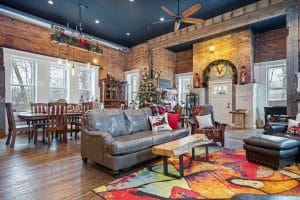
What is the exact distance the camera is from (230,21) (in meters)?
7.08

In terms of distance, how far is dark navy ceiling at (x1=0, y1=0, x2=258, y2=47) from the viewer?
5.82m

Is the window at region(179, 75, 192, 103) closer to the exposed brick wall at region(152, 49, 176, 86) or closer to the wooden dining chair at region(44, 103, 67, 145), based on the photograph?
the exposed brick wall at region(152, 49, 176, 86)

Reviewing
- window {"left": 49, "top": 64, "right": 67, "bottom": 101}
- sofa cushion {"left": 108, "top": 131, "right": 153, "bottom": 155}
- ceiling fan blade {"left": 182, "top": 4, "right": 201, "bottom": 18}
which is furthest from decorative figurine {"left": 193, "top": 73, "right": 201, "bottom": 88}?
sofa cushion {"left": 108, "top": 131, "right": 153, "bottom": 155}

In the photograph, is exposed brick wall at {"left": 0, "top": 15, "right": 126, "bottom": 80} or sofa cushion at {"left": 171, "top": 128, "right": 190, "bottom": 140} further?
exposed brick wall at {"left": 0, "top": 15, "right": 126, "bottom": 80}

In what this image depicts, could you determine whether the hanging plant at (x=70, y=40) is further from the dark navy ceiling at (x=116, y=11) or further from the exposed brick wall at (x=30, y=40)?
the exposed brick wall at (x=30, y=40)

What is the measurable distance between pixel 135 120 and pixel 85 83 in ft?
16.4

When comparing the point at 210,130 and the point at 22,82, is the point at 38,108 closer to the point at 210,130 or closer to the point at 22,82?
the point at 22,82

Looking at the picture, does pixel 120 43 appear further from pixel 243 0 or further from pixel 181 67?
pixel 243 0

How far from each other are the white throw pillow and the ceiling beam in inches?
156

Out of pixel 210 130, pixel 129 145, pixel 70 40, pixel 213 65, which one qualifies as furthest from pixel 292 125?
pixel 70 40

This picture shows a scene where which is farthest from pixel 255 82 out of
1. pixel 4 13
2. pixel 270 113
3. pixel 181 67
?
pixel 4 13

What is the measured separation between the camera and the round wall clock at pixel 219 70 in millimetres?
8195

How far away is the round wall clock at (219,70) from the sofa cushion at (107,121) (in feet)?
18.6

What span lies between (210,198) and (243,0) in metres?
5.97
